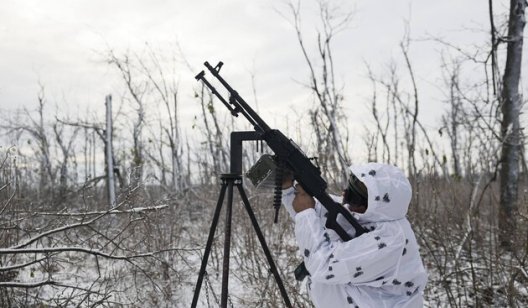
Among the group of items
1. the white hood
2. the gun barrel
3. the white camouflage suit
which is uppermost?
the gun barrel

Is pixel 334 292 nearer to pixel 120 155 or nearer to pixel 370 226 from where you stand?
pixel 370 226

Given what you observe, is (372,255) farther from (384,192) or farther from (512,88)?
(512,88)

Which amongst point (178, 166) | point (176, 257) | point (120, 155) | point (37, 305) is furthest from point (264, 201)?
point (120, 155)

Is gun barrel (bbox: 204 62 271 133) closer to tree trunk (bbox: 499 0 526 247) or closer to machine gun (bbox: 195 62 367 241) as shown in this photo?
machine gun (bbox: 195 62 367 241)

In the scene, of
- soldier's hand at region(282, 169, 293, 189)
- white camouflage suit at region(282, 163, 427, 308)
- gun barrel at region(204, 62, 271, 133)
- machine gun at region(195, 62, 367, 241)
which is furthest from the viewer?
gun barrel at region(204, 62, 271, 133)

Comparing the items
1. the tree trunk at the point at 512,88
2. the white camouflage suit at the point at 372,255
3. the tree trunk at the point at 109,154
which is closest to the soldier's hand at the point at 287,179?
the white camouflage suit at the point at 372,255

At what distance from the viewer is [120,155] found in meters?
20.2

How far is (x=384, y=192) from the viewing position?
1836 mm

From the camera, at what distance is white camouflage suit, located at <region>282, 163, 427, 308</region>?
1.82 metres

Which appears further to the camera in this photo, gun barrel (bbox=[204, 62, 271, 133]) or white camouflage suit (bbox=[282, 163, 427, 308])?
gun barrel (bbox=[204, 62, 271, 133])

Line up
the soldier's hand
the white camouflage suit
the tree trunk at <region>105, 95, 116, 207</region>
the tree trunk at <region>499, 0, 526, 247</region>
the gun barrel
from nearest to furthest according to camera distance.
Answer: the white camouflage suit < the soldier's hand < the gun barrel < the tree trunk at <region>499, 0, 526, 247</region> < the tree trunk at <region>105, 95, 116, 207</region>

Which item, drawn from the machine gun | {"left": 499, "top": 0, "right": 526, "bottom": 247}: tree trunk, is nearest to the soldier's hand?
the machine gun

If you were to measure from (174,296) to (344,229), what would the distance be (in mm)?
4281

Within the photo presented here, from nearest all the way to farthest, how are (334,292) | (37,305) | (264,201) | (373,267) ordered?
(373,267), (334,292), (37,305), (264,201)
